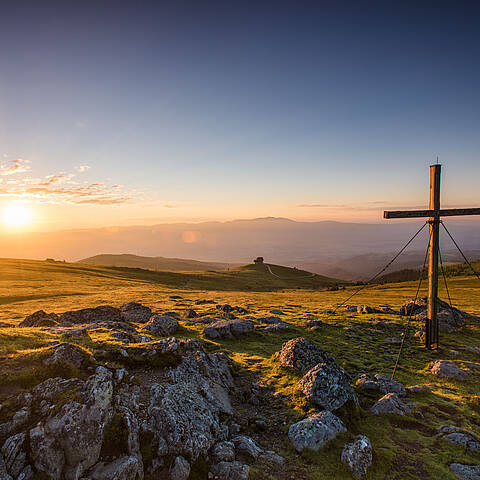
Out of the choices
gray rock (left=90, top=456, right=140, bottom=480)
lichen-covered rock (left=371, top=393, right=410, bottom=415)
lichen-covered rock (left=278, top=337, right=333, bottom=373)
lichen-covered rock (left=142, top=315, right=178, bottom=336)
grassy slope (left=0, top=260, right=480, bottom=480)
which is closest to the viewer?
gray rock (left=90, top=456, right=140, bottom=480)

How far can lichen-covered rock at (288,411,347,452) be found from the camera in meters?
9.20

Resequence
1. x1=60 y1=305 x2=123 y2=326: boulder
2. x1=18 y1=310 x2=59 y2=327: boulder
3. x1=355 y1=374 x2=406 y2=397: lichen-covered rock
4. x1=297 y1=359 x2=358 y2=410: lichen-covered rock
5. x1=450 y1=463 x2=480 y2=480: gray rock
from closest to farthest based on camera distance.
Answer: x1=450 y1=463 x2=480 y2=480: gray rock < x1=297 y1=359 x2=358 y2=410: lichen-covered rock < x1=355 y1=374 x2=406 y2=397: lichen-covered rock < x1=18 y1=310 x2=59 y2=327: boulder < x1=60 y1=305 x2=123 y2=326: boulder

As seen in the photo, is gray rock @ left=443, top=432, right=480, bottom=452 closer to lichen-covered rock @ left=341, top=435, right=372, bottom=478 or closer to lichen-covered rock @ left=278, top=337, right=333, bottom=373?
lichen-covered rock @ left=341, top=435, right=372, bottom=478

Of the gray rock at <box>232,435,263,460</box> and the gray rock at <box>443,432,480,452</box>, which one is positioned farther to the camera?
the gray rock at <box>443,432,480,452</box>

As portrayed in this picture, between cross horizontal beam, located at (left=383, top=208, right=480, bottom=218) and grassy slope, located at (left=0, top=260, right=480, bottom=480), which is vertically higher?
cross horizontal beam, located at (left=383, top=208, right=480, bottom=218)

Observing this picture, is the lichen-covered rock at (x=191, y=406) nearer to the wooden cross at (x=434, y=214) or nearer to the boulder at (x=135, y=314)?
the boulder at (x=135, y=314)

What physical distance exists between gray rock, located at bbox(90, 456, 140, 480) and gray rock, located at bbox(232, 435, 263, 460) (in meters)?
3.18

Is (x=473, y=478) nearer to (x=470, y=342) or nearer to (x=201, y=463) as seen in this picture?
(x=201, y=463)

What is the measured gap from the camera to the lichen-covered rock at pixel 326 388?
36.3ft

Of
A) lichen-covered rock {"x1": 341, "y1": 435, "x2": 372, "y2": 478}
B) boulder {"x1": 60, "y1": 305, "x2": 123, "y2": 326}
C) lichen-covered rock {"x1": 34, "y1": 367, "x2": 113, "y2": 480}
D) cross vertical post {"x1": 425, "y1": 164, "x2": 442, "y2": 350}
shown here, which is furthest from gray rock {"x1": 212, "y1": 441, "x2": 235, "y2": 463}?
boulder {"x1": 60, "y1": 305, "x2": 123, "y2": 326}

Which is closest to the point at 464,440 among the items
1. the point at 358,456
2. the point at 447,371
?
the point at 358,456

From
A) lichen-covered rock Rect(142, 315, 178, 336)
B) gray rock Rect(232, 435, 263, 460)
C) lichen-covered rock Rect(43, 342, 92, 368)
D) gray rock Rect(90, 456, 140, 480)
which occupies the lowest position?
lichen-covered rock Rect(142, 315, 178, 336)

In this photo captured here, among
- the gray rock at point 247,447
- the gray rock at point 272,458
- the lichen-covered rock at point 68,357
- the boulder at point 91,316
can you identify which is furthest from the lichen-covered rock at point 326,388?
the boulder at point 91,316

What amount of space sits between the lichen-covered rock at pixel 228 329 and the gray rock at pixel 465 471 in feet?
46.1
